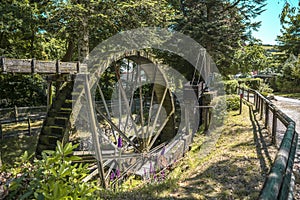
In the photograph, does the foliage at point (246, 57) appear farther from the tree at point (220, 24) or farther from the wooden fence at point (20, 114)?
the wooden fence at point (20, 114)

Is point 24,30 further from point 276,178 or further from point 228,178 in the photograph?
point 276,178

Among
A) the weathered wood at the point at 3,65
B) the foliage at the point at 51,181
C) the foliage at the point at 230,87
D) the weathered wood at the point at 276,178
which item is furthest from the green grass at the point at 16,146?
the foliage at the point at 230,87

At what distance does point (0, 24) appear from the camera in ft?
20.6

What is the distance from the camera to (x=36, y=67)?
343 centimetres

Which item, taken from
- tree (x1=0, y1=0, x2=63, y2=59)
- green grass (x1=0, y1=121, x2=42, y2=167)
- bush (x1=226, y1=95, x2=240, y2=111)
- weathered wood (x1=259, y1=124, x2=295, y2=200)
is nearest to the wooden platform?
weathered wood (x1=259, y1=124, x2=295, y2=200)

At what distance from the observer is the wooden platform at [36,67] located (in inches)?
121

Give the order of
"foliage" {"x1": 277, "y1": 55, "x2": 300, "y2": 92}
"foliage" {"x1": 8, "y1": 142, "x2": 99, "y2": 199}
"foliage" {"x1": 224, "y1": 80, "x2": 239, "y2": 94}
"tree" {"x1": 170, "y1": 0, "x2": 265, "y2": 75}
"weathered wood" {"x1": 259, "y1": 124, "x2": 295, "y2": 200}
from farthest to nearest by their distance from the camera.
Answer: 1. "foliage" {"x1": 277, "y1": 55, "x2": 300, "y2": 92}
2. "foliage" {"x1": 224, "y1": 80, "x2": 239, "y2": 94}
3. "tree" {"x1": 170, "y1": 0, "x2": 265, "y2": 75}
4. "foliage" {"x1": 8, "y1": 142, "x2": 99, "y2": 199}
5. "weathered wood" {"x1": 259, "y1": 124, "x2": 295, "y2": 200}

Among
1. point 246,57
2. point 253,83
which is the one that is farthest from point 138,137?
point 253,83

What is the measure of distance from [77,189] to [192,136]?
6207 millimetres

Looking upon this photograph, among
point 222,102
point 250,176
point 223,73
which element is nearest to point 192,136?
point 222,102

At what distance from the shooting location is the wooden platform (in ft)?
10.1

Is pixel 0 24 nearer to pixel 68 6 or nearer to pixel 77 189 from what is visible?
pixel 68 6

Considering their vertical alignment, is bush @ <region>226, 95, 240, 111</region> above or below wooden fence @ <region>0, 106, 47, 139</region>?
above

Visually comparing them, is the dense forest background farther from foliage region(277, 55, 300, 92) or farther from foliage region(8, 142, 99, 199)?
foliage region(8, 142, 99, 199)
